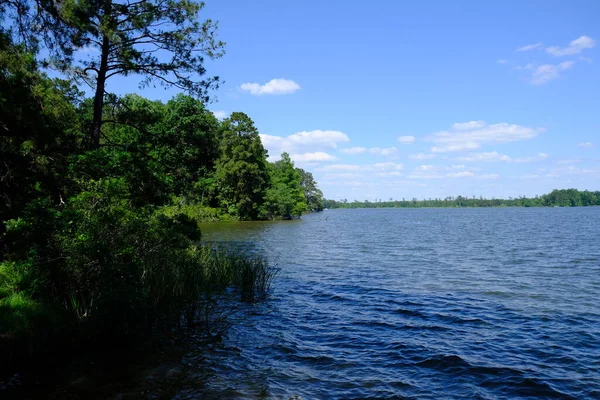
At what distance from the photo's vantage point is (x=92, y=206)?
409 inches

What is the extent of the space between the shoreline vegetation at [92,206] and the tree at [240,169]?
172 ft

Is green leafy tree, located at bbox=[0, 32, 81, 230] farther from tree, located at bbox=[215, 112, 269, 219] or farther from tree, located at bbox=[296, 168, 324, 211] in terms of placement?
tree, located at bbox=[296, 168, 324, 211]

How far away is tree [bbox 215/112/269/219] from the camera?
7062 centimetres

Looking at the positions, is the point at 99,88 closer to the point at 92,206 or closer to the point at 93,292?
the point at 92,206

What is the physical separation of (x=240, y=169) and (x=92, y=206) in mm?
60593

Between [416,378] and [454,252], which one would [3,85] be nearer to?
[416,378]

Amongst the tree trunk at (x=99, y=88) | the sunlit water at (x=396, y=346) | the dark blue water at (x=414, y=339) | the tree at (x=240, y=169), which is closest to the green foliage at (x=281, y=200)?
the tree at (x=240, y=169)

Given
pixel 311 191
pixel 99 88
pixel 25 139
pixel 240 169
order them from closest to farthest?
pixel 25 139
pixel 99 88
pixel 240 169
pixel 311 191

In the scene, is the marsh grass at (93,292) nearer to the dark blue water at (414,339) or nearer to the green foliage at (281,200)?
the dark blue water at (414,339)

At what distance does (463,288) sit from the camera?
688 inches

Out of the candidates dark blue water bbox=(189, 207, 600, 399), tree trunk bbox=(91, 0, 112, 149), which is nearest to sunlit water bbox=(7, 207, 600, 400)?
dark blue water bbox=(189, 207, 600, 399)

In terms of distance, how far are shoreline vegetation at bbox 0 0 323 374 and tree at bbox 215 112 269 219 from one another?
52.4 m

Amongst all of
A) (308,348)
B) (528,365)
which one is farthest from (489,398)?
(308,348)

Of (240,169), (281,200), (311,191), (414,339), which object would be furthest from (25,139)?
(311,191)
